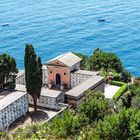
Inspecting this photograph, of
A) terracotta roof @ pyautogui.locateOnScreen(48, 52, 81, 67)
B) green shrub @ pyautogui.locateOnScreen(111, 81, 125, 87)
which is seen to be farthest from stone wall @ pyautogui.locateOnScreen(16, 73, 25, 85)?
green shrub @ pyautogui.locateOnScreen(111, 81, 125, 87)

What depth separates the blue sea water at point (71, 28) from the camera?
90625 millimetres

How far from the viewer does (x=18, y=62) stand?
8544 cm

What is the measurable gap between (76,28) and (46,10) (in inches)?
864

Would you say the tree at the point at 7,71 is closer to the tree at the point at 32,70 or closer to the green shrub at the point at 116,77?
the tree at the point at 32,70

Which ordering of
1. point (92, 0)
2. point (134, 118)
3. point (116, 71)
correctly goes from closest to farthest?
point (134, 118) → point (116, 71) → point (92, 0)

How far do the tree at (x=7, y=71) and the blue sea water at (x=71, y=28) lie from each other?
31.1 m

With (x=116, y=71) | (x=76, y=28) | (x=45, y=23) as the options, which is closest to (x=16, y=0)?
(x=45, y=23)

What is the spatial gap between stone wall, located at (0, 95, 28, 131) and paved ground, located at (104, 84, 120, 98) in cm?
1333

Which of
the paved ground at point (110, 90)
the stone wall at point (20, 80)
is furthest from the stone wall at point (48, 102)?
the paved ground at point (110, 90)

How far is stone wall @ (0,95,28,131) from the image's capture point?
4609 centimetres

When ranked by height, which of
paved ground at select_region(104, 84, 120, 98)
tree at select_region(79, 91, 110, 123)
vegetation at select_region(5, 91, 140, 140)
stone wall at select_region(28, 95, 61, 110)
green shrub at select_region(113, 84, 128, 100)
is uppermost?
vegetation at select_region(5, 91, 140, 140)

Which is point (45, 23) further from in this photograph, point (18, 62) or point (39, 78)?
point (39, 78)

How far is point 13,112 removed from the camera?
47.7 metres

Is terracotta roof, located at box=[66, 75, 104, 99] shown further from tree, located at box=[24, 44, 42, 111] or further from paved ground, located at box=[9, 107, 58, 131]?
tree, located at box=[24, 44, 42, 111]
